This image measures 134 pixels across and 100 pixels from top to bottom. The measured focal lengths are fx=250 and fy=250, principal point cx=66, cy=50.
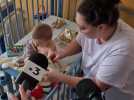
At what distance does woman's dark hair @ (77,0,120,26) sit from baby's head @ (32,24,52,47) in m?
0.47

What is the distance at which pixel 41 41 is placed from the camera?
55.8 inches

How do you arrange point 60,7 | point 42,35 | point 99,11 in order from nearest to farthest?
point 99,11, point 42,35, point 60,7

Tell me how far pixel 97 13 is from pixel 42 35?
534 millimetres

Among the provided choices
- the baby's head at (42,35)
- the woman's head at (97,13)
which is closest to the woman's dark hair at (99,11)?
the woman's head at (97,13)

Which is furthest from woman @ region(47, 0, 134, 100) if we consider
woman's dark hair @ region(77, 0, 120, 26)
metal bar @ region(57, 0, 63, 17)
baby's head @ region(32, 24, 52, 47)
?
metal bar @ region(57, 0, 63, 17)

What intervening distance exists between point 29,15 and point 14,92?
0.79 meters

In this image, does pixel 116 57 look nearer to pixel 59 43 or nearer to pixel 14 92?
pixel 14 92

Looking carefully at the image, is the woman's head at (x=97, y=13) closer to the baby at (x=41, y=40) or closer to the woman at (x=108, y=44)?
the woman at (x=108, y=44)

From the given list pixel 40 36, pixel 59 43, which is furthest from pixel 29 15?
pixel 40 36

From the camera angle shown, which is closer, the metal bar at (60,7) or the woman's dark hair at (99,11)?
the woman's dark hair at (99,11)

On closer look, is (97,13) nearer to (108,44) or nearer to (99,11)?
(99,11)

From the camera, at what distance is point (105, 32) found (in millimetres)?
1010

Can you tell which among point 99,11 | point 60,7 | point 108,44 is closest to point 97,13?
point 99,11

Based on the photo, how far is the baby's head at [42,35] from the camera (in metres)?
1.39
